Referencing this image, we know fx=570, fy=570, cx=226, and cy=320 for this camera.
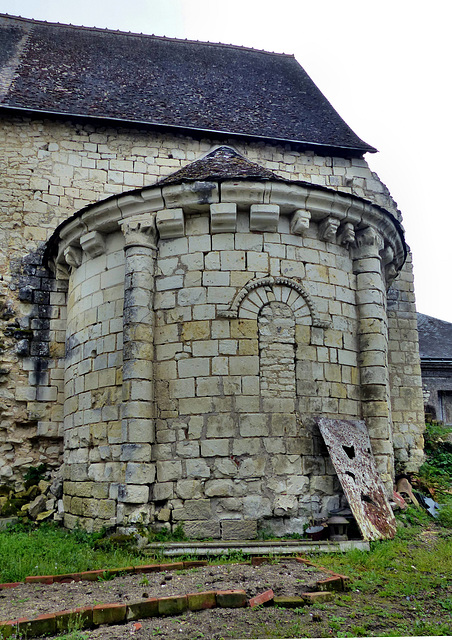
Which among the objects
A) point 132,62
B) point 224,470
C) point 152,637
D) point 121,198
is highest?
point 132,62

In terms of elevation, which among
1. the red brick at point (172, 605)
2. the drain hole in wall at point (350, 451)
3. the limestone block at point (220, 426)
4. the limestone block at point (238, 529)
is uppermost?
the limestone block at point (220, 426)

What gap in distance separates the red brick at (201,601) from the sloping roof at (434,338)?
14610 mm

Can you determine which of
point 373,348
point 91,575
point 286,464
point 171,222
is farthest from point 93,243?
point 91,575

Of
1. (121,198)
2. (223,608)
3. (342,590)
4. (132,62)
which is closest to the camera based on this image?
(223,608)

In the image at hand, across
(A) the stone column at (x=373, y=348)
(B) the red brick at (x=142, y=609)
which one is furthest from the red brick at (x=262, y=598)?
(A) the stone column at (x=373, y=348)

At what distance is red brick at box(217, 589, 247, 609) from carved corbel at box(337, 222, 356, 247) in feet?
16.2

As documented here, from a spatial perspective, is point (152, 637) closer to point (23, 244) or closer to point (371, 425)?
point (371, 425)

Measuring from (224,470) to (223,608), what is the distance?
7.70ft

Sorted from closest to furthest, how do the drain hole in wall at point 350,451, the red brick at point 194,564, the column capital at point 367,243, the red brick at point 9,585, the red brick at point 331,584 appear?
the red brick at point 331,584
the red brick at point 9,585
the red brick at point 194,564
the drain hole in wall at point 350,451
the column capital at point 367,243

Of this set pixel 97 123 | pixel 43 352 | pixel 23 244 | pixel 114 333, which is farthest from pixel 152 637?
pixel 97 123

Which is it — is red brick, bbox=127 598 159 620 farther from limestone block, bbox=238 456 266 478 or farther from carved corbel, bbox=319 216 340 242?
carved corbel, bbox=319 216 340 242

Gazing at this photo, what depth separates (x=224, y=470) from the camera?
21.6 feet

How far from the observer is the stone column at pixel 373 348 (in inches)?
297

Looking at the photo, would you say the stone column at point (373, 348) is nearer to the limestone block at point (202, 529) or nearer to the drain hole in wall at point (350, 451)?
the drain hole in wall at point (350, 451)
